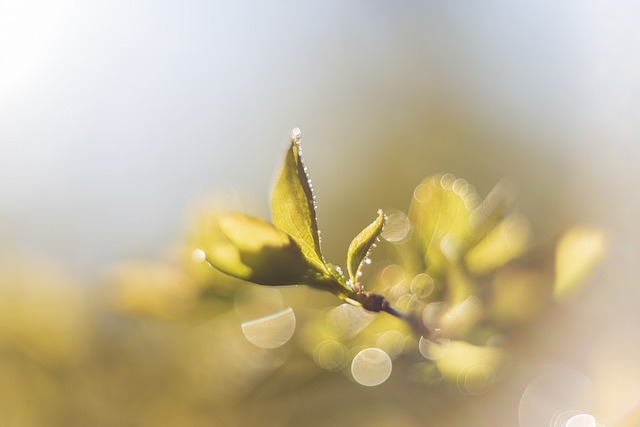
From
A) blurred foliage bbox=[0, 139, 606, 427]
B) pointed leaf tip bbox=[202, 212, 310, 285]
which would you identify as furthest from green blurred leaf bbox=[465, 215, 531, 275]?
pointed leaf tip bbox=[202, 212, 310, 285]

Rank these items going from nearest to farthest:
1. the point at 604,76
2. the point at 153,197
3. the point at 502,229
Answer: the point at 502,229 → the point at 604,76 → the point at 153,197

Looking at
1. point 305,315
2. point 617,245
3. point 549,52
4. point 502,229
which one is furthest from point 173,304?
point 549,52

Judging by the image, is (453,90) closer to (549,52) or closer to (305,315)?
(549,52)

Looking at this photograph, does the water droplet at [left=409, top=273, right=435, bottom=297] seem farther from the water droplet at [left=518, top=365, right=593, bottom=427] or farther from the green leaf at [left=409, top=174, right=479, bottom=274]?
the water droplet at [left=518, top=365, right=593, bottom=427]

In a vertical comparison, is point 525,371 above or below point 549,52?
below

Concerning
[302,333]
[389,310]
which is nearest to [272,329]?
[302,333]

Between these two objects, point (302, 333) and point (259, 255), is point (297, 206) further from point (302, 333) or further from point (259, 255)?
point (302, 333)

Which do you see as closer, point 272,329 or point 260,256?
point 260,256

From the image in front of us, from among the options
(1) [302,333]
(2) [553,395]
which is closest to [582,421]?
(2) [553,395]
